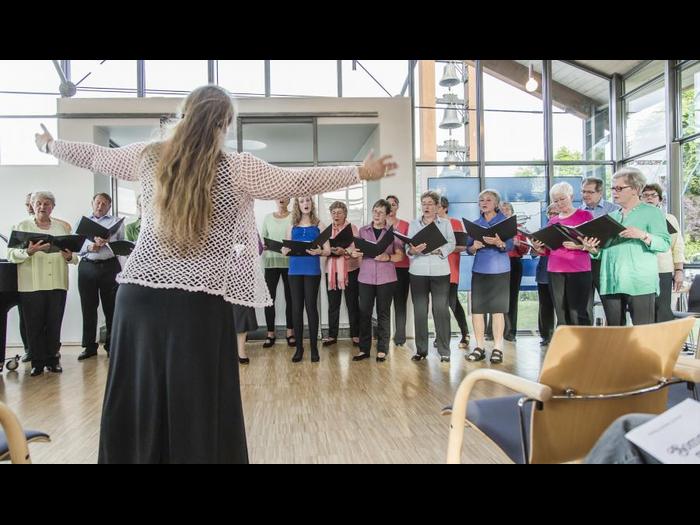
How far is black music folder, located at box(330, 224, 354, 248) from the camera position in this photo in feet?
16.1

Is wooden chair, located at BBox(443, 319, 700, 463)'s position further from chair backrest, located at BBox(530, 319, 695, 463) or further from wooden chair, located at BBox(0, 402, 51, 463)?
wooden chair, located at BBox(0, 402, 51, 463)

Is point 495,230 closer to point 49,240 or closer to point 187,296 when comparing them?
point 187,296

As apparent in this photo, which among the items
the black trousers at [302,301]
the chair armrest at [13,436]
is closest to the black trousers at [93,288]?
the black trousers at [302,301]

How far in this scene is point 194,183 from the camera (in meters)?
1.58

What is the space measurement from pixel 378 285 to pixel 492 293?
1.08 metres

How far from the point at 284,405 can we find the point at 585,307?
286 centimetres

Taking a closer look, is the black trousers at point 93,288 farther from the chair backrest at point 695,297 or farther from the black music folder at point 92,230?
the chair backrest at point 695,297

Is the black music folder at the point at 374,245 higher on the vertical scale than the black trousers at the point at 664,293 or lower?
higher

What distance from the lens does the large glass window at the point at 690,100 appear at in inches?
250

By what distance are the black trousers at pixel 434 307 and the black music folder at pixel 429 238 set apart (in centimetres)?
36

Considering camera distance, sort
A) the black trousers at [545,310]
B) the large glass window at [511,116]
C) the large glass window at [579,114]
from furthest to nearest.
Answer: the large glass window at [579,114]
the large glass window at [511,116]
the black trousers at [545,310]

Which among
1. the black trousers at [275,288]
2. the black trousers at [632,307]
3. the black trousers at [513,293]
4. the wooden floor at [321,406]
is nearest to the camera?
the wooden floor at [321,406]
